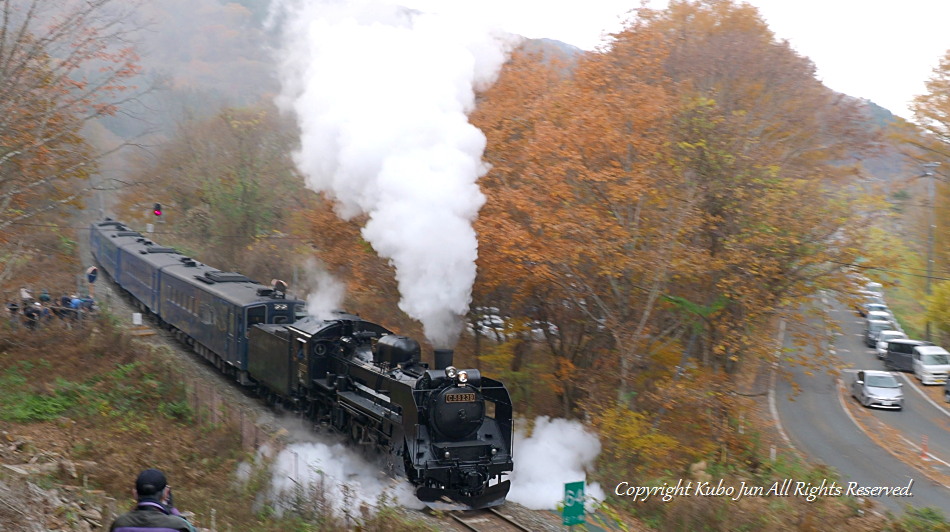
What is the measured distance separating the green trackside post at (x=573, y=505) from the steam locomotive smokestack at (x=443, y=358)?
2.68 metres

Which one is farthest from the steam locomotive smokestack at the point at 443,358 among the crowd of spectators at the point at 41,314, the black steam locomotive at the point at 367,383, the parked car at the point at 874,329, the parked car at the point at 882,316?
the parked car at the point at 882,316

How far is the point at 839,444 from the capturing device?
21.5 meters

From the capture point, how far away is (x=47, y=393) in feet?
48.2

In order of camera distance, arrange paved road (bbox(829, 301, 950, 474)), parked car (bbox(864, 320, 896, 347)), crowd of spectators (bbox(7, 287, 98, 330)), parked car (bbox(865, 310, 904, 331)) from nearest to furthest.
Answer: crowd of spectators (bbox(7, 287, 98, 330)) → paved road (bbox(829, 301, 950, 474)) → parked car (bbox(864, 320, 896, 347)) → parked car (bbox(865, 310, 904, 331))

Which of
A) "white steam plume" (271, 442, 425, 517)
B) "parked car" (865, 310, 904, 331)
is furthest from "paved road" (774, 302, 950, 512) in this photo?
"parked car" (865, 310, 904, 331)

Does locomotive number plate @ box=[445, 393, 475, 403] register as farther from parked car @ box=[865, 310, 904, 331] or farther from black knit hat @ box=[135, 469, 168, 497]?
parked car @ box=[865, 310, 904, 331]

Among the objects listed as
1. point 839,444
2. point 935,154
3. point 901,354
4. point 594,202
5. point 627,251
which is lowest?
point 839,444

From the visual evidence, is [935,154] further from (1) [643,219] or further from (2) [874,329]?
(1) [643,219]

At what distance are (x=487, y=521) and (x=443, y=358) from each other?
2.57 metres

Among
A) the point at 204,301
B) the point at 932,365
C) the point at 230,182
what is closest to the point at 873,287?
the point at 932,365

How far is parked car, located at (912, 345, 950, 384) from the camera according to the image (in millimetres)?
29750

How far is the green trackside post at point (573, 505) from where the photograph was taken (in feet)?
→ 36.8

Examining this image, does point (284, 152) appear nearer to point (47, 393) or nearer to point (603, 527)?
point (47, 393)

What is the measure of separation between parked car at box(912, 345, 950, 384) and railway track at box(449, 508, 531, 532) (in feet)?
79.8
